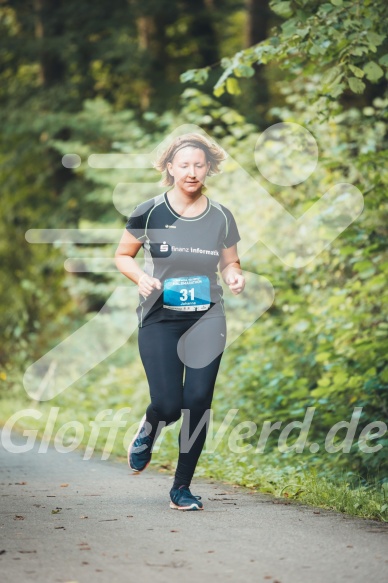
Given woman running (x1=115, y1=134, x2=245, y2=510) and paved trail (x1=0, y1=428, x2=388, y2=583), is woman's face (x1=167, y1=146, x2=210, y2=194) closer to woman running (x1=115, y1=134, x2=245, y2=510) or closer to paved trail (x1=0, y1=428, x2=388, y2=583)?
woman running (x1=115, y1=134, x2=245, y2=510)

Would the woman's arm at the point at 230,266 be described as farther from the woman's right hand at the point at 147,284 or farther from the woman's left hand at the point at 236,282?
the woman's right hand at the point at 147,284

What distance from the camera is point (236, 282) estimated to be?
19.6 ft

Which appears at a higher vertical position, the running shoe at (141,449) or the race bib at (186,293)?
the race bib at (186,293)

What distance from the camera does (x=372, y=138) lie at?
1255 centimetres

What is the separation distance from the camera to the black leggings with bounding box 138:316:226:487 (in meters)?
5.92

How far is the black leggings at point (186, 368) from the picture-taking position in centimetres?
592

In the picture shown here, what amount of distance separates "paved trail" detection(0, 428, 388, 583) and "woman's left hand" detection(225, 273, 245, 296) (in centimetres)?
132

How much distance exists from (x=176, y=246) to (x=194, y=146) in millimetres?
655

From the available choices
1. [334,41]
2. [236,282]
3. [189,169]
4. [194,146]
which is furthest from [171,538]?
[334,41]

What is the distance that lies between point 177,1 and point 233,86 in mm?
14077

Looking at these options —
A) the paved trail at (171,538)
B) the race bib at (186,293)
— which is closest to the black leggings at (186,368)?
the race bib at (186,293)

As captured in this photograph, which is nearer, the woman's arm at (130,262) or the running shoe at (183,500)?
the woman's arm at (130,262)

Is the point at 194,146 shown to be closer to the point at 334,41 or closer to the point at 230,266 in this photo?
the point at 230,266

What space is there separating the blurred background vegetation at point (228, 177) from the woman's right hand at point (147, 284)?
1788 millimetres
